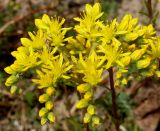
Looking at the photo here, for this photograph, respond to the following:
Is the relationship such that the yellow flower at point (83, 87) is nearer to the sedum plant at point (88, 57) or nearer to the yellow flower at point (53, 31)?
the sedum plant at point (88, 57)

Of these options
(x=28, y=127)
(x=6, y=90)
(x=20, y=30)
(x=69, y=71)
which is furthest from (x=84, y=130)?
(x=20, y=30)

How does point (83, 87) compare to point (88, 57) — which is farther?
point (88, 57)

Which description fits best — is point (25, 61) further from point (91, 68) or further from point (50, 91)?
point (91, 68)

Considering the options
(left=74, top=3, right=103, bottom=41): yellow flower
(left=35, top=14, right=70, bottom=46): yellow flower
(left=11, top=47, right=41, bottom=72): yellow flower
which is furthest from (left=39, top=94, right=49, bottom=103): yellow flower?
(left=74, top=3, right=103, bottom=41): yellow flower

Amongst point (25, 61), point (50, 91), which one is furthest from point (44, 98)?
point (25, 61)

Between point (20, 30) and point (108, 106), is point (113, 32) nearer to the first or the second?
point (108, 106)

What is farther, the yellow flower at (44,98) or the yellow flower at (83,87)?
the yellow flower at (44,98)

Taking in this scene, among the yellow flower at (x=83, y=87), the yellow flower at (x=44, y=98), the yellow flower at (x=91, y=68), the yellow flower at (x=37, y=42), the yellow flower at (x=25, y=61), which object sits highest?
the yellow flower at (x=37, y=42)

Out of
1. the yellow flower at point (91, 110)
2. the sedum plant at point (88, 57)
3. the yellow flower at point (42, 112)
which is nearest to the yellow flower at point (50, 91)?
the sedum plant at point (88, 57)
